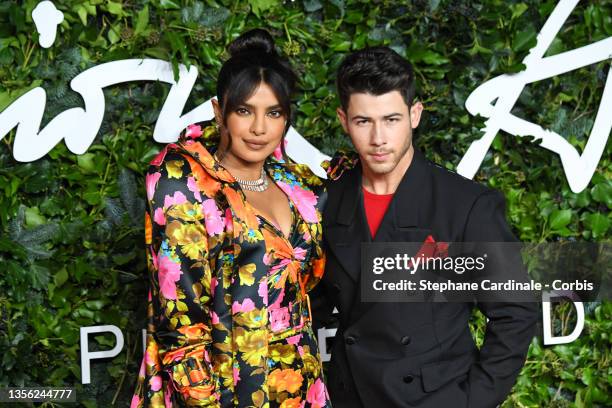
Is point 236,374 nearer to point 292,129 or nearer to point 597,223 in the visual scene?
point 292,129

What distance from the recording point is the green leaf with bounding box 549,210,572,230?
3049 millimetres

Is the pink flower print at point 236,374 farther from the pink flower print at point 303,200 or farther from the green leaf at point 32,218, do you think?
the green leaf at point 32,218

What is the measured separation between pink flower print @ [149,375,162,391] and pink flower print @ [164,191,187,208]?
1.21 ft

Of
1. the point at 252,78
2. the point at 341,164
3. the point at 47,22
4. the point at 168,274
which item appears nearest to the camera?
the point at 168,274

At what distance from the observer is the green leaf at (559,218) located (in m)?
3.05

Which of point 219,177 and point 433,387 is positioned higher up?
point 219,177

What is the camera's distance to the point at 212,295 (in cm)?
186

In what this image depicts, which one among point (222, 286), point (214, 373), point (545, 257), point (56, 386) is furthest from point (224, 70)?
point (545, 257)

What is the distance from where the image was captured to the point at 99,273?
8.98 feet

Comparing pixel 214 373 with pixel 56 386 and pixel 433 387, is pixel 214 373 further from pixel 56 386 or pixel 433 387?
pixel 56 386

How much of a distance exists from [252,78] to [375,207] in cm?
47

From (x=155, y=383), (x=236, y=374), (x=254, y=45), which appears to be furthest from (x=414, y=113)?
(x=155, y=383)

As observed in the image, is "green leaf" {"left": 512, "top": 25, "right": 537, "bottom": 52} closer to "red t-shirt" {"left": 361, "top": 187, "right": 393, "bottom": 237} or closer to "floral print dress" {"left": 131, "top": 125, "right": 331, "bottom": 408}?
"red t-shirt" {"left": 361, "top": 187, "right": 393, "bottom": 237}

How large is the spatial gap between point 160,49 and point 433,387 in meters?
1.38
